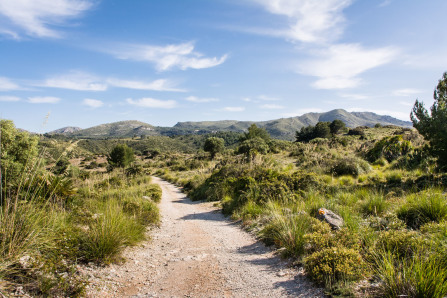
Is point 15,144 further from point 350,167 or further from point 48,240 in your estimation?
point 350,167

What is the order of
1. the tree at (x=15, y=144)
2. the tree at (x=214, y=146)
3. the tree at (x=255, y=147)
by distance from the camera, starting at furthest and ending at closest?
1. the tree at (x=214, y=146)
2. the tree at (x=255, y=147)
3. the tree at (x=15, y=144)

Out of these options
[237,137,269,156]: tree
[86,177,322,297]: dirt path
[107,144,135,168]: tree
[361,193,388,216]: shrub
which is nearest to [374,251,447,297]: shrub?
[86,177,322,297]: dirt path

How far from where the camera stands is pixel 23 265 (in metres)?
3.12

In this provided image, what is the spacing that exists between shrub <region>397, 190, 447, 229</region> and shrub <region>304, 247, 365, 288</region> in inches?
104

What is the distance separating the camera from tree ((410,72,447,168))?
950 cm

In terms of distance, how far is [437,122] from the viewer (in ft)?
31.6

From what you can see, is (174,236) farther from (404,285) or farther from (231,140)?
(231,140)

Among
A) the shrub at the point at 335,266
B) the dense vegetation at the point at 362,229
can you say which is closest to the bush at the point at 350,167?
the dense vegetation at the point at 362,229

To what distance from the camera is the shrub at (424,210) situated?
512cm

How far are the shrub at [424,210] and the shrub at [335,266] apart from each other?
2.65 m

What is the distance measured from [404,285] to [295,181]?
23.4 feet

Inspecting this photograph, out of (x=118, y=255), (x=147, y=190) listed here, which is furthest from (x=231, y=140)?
(x=118, y=255)

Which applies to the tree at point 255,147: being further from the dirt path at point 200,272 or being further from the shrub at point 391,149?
the dirt path at point 200,272

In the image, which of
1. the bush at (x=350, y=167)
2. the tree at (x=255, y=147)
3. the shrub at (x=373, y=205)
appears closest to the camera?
the shrub at (x=373, y=205)
